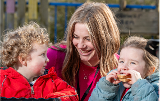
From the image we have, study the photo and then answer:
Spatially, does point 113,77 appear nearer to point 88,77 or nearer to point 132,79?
point 132,79

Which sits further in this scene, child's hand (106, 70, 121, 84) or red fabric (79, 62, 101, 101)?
red fabric (79, 62, 101, 101)

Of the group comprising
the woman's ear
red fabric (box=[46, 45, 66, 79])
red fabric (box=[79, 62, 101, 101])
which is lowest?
red fabric (box=[79, 62, 101, 101])

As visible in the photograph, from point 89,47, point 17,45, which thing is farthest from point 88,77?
point 17,45

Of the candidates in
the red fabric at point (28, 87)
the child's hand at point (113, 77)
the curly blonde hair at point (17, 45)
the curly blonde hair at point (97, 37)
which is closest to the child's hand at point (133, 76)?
the child's hand at point (113, 77)

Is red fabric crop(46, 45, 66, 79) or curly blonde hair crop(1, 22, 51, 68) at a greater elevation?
curly blonde hair crop(1, 22, 51, 68)

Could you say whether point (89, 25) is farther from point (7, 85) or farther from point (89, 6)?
point (7, 85)

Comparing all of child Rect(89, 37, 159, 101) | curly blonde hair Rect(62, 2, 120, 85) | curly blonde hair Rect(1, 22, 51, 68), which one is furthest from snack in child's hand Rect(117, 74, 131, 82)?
curly blonde hair Rect(1, 22, 51, 68)

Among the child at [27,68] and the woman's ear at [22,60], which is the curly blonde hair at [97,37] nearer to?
the child at [27,68]

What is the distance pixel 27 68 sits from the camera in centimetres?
212

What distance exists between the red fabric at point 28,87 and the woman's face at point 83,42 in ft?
1.55

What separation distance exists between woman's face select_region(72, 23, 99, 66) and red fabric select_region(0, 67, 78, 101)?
0.47 m

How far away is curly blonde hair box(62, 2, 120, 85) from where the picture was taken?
2.46 metres

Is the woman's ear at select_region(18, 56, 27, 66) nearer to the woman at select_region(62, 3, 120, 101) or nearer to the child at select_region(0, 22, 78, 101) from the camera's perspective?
the child at select_region(0, 22, 78, 101)

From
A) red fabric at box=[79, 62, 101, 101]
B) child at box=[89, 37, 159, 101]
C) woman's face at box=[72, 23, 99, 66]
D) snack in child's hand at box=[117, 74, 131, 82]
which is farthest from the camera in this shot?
red fabric at box=[79, 62, 101, 101]
